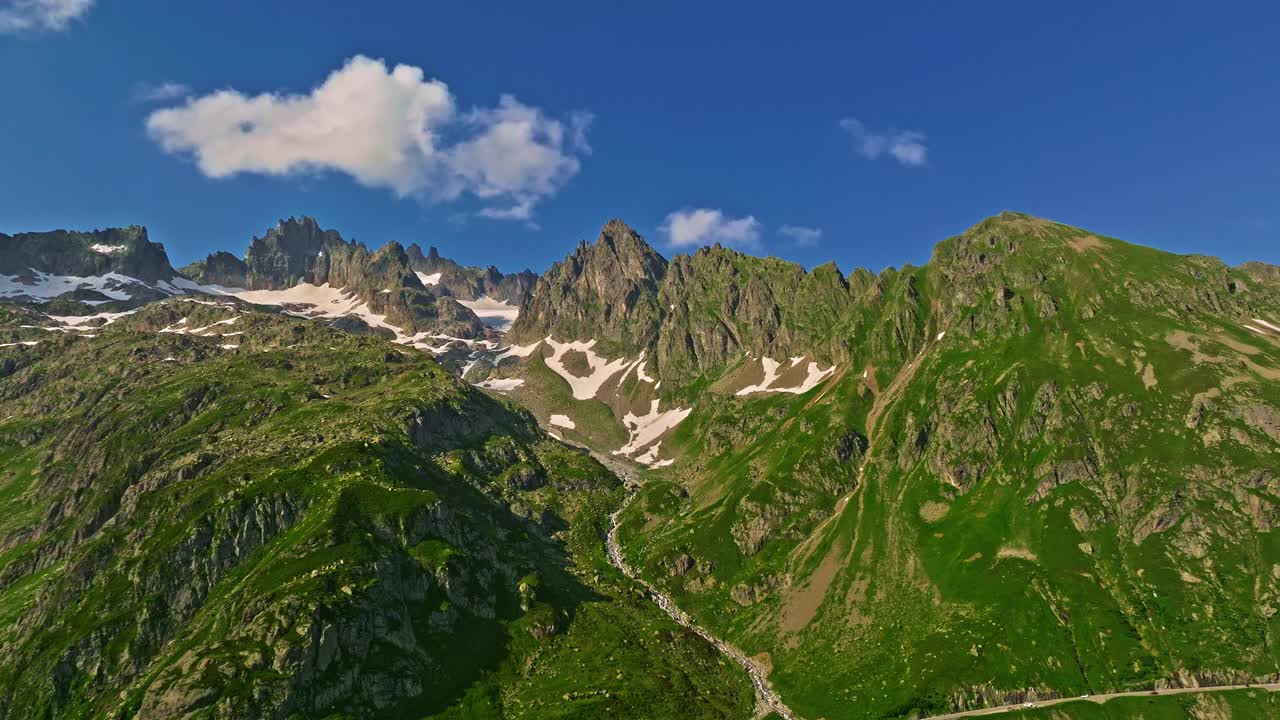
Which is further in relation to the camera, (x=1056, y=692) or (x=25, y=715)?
(x=1056, y=692)

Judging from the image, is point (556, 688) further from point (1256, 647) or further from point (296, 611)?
point (1256, 647)

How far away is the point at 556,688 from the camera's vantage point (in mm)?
181000

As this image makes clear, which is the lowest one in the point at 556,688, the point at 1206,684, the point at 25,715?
the point at 25,715

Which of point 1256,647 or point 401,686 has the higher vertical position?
point 1256,647

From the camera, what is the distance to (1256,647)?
18625 cm

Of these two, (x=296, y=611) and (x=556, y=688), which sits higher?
(x=296, y=611)

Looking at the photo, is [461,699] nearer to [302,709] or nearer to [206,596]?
[302,709]

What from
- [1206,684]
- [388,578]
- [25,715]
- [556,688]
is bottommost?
[25,715]

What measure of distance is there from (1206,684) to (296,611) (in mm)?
229388

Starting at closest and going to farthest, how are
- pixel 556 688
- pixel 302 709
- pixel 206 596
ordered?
pixel 302 709 < pixel 556 688 < pixel 206 596

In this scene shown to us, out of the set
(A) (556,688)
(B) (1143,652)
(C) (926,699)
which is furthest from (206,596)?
(B) (1143,652)

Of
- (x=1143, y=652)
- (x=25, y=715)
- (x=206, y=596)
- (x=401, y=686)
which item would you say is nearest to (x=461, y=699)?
(x=401, y=686)

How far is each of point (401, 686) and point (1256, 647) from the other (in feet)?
722

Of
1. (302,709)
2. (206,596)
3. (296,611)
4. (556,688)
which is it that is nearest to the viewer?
(302,709)
